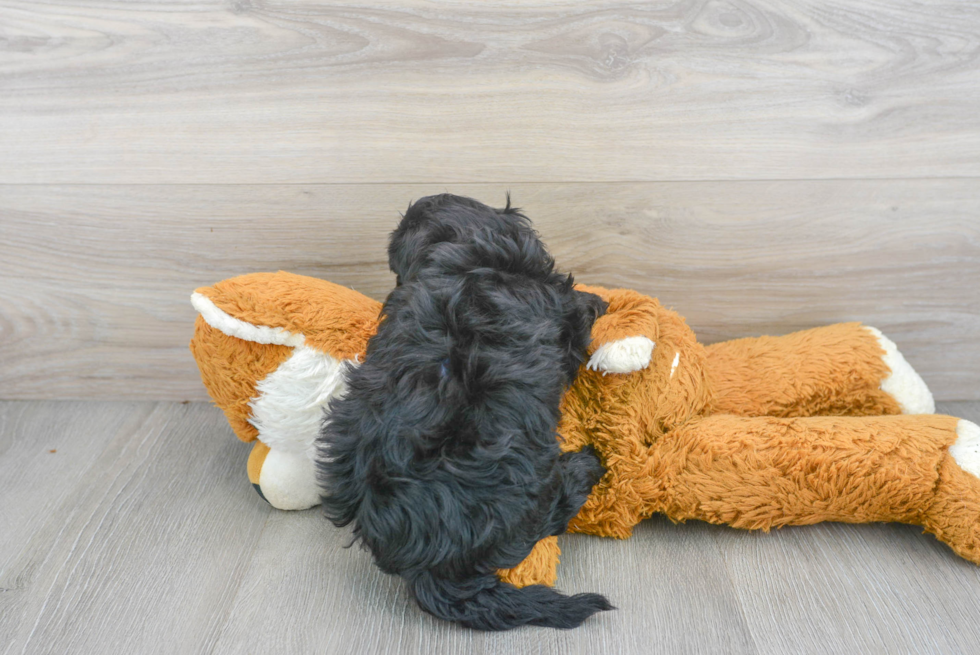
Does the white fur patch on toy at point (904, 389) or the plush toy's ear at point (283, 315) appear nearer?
the plush toy's ear at point (283, 315)

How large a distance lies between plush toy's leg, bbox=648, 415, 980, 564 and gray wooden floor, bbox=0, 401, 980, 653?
0.05 m

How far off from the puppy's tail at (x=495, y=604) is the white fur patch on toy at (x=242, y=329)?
12.0 inches

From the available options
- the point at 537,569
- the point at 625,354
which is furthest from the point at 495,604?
the point at 625,354

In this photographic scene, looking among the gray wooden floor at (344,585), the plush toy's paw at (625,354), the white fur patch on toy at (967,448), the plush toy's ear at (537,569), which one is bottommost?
the gray wooden floor at (344,585)

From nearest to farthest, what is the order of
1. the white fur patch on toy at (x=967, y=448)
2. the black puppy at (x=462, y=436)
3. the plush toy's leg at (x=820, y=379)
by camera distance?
the black puppy at (x=462, y=436)
the white fur patch on toy at (x=967, y=448)
the plush toy's leg at (x=820, y=379)

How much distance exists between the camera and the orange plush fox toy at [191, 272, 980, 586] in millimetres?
775

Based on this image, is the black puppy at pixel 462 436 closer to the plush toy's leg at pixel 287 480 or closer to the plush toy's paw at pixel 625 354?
the plush toy's paw at pixel 625 354

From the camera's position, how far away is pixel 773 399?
896 millimetres

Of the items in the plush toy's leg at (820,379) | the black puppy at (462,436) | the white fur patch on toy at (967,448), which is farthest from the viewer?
the plush toy's leg at (820,379)

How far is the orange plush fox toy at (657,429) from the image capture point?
2.54ft

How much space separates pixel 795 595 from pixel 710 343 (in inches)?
16.7

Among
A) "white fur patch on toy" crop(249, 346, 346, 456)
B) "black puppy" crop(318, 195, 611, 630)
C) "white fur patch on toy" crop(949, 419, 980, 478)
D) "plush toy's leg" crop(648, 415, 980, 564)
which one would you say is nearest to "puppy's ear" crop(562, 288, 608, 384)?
"black puppy" crop(318, 195, 611, 630)

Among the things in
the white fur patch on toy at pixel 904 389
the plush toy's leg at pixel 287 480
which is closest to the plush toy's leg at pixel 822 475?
the white fur patch on toy at pixel 904 389

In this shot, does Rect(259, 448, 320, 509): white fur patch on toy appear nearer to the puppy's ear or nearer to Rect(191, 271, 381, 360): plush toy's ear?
Rect(191, 271, 381, 360): plush toy's ear
